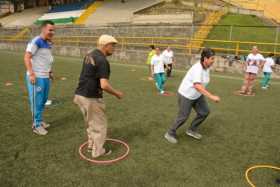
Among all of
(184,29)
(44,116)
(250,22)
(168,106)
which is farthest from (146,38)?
(44,116)

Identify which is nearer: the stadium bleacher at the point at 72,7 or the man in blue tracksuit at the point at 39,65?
the man in blue tracksuit at the point at 39,65

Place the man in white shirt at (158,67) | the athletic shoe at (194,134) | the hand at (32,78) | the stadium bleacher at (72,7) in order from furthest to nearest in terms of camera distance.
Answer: the stadium bleacher at (72,7), the man in white shirt at (158,67), the athletic shoe at (194,134), the hand at (32,78)

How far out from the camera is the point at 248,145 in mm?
5641

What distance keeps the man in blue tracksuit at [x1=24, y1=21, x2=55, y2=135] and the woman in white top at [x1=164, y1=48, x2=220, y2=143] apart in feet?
8.69

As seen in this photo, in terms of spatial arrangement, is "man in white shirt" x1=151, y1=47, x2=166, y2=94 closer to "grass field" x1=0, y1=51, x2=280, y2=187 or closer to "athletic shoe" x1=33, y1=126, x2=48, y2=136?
"grass field" x1=0, y1=51, x2=280, y2=187

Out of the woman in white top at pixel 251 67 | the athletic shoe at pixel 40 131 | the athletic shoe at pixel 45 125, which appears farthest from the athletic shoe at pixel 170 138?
the woman in white top at pixel 251 67

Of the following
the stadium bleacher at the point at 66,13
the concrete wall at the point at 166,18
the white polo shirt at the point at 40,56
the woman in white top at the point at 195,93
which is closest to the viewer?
the woman in white top at the point at 195,93

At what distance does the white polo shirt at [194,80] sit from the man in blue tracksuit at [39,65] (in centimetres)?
271

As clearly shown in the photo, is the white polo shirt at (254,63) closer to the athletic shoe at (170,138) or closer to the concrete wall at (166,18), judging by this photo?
the athletic shoe at (170,138)

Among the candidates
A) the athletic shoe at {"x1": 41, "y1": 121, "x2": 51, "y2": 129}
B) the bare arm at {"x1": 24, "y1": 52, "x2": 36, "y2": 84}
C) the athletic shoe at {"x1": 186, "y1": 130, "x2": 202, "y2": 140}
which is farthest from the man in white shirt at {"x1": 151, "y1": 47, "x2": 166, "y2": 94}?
the bare arm at {"x1": 24, "y1": 52, "x2": 36, "y2": 84}

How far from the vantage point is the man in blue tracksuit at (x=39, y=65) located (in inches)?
209

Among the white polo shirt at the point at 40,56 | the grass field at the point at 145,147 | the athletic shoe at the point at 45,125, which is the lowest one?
the grass field at the point at 145,147

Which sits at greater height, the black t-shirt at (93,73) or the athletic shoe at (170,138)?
the black t-shirt at (93,73)

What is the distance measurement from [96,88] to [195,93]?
1892 millimetres
